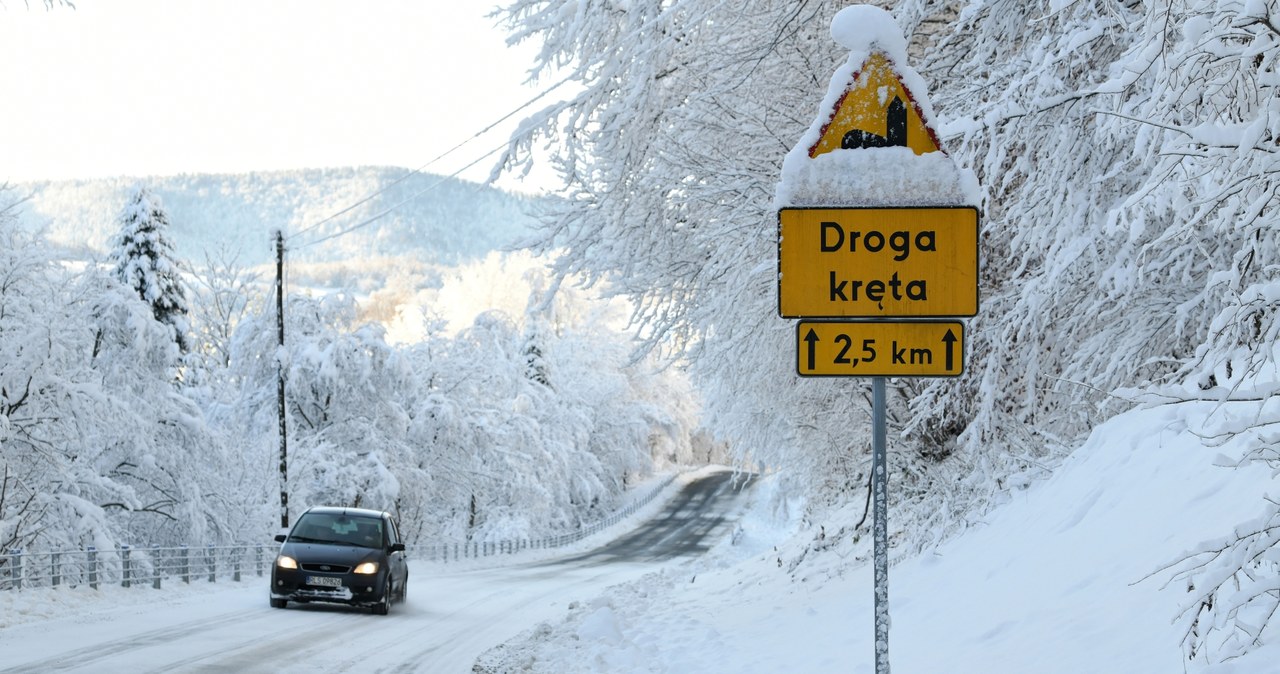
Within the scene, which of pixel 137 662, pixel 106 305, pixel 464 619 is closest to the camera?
pixel 137 662

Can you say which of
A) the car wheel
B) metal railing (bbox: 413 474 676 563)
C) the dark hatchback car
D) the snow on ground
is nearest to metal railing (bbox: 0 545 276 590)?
the dark hatchback car

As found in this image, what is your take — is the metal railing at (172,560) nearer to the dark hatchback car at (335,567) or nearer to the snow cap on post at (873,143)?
the dark hatchback car at (335,567)

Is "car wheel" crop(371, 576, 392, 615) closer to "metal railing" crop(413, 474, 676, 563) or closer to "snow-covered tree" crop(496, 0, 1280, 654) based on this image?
"snow-covered tree" crop(496, 0, 1280, 654)

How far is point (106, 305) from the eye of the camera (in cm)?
3119

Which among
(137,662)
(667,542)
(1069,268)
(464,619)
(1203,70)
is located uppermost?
(1203,70)

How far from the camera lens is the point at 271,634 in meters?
13.9

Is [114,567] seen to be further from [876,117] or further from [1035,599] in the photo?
[876,117]

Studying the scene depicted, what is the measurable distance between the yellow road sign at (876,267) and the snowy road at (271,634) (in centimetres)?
755

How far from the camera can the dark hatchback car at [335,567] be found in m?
17.2

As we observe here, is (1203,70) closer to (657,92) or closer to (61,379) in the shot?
(657,92)

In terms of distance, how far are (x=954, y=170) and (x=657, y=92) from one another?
620 cm

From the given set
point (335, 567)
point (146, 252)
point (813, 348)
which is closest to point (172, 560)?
point (146, 252)

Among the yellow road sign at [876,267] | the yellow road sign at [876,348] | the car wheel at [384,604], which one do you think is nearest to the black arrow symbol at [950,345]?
the yellow road sign at [876,348]

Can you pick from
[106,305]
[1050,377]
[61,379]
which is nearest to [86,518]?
[61,379]
